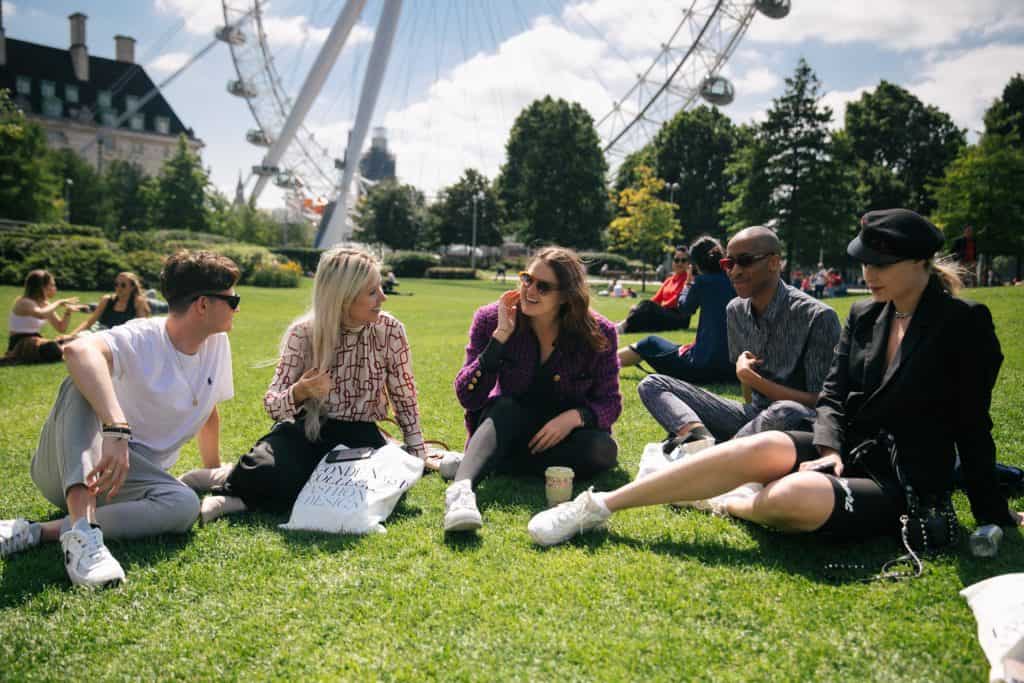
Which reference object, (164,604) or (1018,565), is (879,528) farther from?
(164,604)

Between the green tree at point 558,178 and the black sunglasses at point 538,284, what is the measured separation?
5211 cm

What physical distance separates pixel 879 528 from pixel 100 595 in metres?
3.45

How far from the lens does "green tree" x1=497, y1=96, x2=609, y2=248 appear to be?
56688mm

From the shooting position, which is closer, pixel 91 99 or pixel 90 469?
pixel 90 469

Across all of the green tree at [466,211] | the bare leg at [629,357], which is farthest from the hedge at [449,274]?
the bare leg at [629,357]

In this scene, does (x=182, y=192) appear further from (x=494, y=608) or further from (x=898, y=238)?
(x=898, y=238)

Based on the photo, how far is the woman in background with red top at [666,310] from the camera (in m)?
10.7

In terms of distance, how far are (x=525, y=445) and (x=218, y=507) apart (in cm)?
187

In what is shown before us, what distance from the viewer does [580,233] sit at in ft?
192

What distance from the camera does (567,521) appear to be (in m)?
3.44

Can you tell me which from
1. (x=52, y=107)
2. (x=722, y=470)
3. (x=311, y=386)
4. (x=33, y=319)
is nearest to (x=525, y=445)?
(x=311, y=386)

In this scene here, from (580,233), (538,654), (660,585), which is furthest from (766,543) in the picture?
(580,233)

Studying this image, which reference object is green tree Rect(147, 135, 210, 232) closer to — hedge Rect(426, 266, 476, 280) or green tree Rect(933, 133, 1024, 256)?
hedge Rect(426, 266, 476, 280)

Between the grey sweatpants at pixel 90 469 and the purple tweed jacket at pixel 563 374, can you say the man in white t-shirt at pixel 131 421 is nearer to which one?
the grey sweatpants at pixel 90 469
